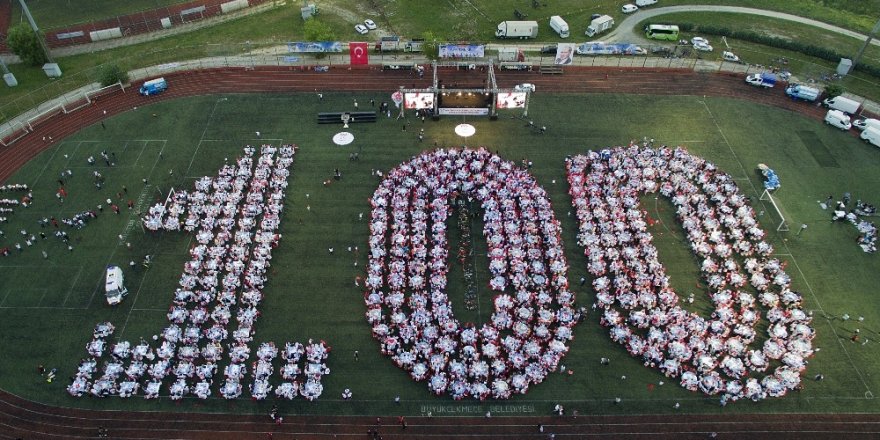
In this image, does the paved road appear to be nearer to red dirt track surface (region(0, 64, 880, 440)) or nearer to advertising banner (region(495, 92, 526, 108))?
advertising banner (region(495, 92, 526, 108))

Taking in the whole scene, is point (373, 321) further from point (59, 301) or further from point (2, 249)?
point (2, 249)

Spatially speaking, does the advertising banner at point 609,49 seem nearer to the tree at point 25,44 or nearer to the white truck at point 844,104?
the white truck at point 844,104

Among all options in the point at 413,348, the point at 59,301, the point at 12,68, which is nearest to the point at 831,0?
the point at 413,348

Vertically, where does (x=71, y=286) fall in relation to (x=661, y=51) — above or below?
below

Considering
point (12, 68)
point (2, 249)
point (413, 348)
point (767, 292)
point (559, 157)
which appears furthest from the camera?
point (12, 68)

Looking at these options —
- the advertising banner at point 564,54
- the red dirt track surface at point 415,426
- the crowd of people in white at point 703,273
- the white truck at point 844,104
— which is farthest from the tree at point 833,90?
the red dirt track surface at point 415,426

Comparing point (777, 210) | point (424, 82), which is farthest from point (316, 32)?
point (777, 210)

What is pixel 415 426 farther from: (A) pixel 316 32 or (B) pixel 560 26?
(B) pixel 560 26
